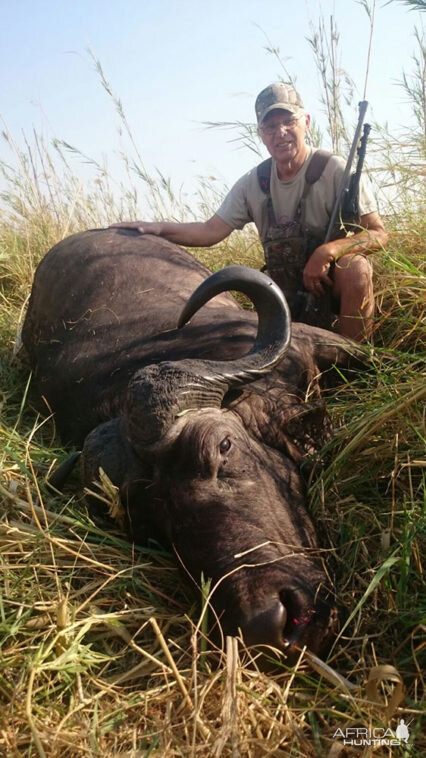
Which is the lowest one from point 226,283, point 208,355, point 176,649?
point 176,649

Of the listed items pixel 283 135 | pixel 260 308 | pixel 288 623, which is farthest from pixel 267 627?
pixel 283 135

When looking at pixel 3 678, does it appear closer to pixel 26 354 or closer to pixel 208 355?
pixel 208 355

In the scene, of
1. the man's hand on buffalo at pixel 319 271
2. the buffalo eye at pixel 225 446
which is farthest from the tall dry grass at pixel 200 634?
the man's hand on buffalo at pixel 319 271

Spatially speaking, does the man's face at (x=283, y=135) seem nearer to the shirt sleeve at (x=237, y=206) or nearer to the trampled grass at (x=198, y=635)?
the shirt sleeve at (x=237, y=206)

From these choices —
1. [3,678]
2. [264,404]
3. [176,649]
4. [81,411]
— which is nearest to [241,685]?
[176,649]

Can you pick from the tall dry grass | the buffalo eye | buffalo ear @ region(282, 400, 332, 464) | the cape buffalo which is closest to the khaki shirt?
the cape buffalo

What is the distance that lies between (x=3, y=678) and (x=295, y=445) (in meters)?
1.56

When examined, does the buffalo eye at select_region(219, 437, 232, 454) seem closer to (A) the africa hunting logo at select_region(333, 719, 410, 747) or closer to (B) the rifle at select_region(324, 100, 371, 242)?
(A) the africa hunting logo at select_region(333, 719, 410, 747)

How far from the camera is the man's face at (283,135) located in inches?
204

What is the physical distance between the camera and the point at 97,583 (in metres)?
2.76

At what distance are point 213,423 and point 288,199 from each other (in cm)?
283

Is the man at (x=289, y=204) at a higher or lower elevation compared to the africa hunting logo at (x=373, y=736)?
higher

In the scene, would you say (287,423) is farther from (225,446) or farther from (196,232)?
(196,232)

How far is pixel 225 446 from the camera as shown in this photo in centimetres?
294
